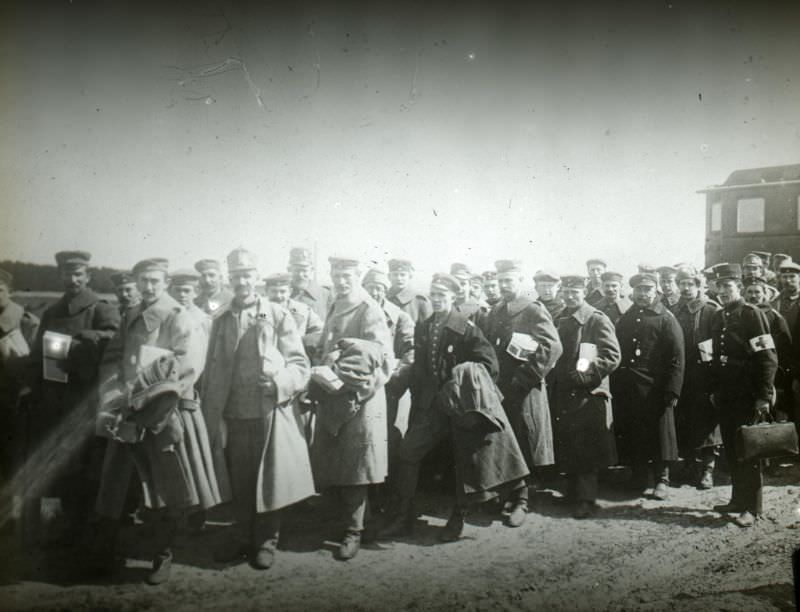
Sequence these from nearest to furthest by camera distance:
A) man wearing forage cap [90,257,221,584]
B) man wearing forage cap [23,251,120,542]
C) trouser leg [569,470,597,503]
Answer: man wearing forage cap [90,257,221,584], man wearing forage cap [23,251,120,542], trouser leg [569,470,597,503]

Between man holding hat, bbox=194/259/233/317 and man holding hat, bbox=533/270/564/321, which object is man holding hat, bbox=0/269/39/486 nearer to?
man holding hat, bbox=194/259/233/317

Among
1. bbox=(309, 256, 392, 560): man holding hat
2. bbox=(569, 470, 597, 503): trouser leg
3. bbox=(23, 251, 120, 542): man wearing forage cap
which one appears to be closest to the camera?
bbox=(23, 251, 120, 542): man wearing forage cap

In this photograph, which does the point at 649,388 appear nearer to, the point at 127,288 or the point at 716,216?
the point at 716,216

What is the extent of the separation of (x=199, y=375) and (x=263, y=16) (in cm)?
235

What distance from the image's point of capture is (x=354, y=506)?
11.6ft

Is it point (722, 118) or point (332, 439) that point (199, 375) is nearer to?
point (332, 439)

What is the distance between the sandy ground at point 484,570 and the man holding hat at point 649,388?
1.77 ft

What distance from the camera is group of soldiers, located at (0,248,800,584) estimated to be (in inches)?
125

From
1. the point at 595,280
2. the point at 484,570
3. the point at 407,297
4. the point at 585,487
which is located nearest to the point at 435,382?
the point at 484,570

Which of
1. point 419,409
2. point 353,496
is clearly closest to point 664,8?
point 419,409

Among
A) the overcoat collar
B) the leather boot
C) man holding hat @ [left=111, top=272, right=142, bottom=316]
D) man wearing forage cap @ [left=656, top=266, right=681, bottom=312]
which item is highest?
man wearing forage cap @ [left=656, top=266, right=681, bottom=312]

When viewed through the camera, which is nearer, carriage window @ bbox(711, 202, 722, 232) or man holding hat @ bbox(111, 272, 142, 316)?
man holding hat @ bbox(111, 272, 142, 316)

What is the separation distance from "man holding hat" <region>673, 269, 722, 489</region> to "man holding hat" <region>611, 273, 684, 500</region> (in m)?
0.26

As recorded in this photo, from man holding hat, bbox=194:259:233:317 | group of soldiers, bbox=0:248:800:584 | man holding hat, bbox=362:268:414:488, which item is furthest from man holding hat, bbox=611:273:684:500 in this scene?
man holding hat, bbox=194:259:233:317
